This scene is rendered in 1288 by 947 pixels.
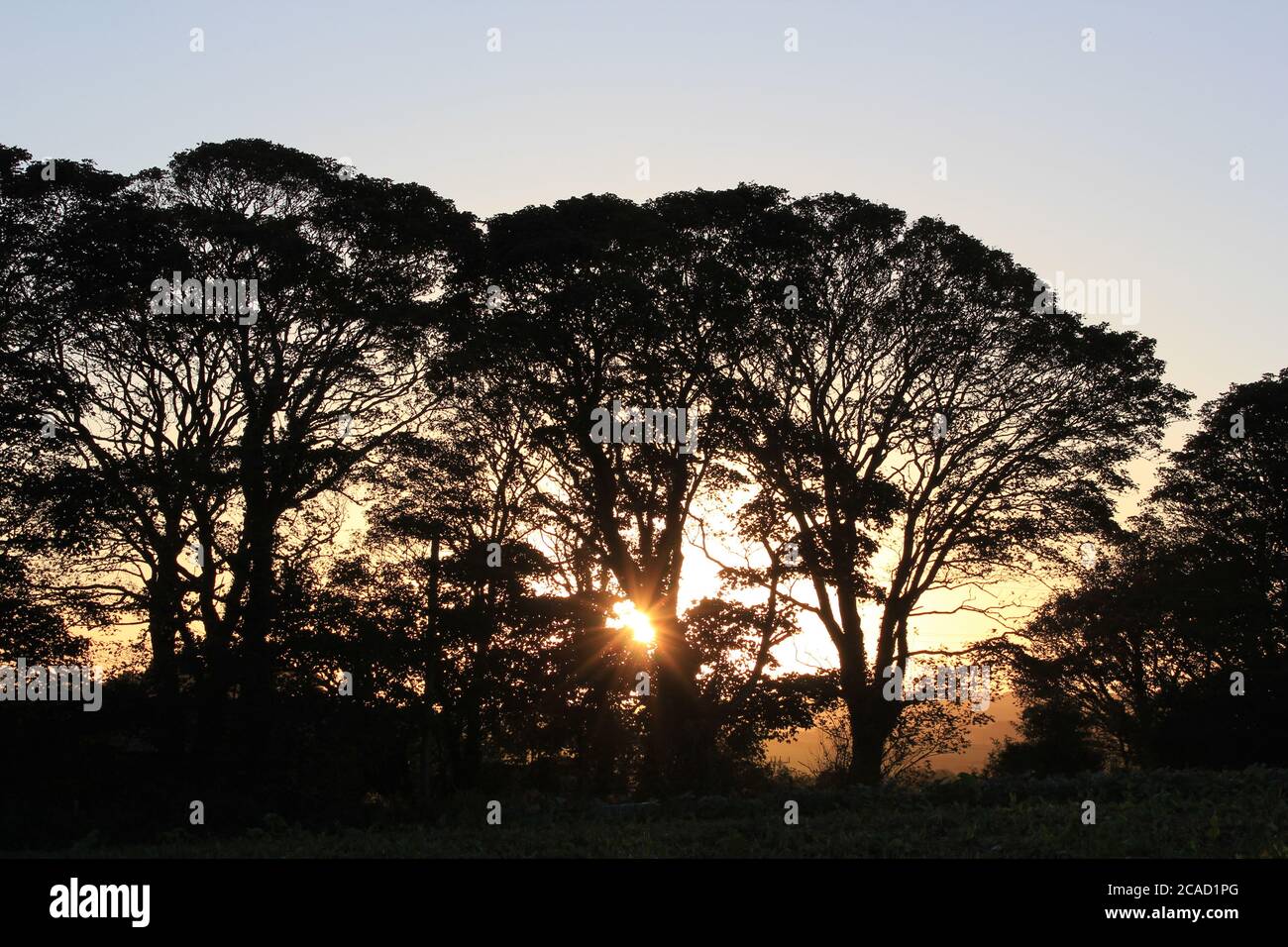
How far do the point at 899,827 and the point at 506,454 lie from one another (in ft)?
73.9

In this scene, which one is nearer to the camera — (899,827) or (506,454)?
(899,827)

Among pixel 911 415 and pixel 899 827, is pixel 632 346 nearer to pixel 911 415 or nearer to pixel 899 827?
pixel 911 415

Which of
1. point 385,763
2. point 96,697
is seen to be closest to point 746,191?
point 385,763

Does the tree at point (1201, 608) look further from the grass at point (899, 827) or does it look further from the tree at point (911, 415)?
the grass at point (899, 827)

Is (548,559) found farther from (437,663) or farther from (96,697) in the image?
(96,697)

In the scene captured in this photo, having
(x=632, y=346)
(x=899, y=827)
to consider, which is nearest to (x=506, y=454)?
(x=632, y=346)

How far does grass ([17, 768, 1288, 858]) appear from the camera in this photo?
38.7ft

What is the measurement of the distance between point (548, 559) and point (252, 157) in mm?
12817

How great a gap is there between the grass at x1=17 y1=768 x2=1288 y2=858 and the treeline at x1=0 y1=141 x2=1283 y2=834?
26.9ft

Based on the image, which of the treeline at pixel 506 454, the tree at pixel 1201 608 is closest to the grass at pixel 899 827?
the treeline at pixel 506 454

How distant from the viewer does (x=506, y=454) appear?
3491 centimetres

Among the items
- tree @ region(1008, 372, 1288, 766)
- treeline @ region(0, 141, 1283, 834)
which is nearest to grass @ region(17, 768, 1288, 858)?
treeline @ region(0, 141, 1283, 834)

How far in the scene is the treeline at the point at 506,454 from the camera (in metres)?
27.7

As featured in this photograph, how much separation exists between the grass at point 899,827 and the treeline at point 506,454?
819 centimetres
